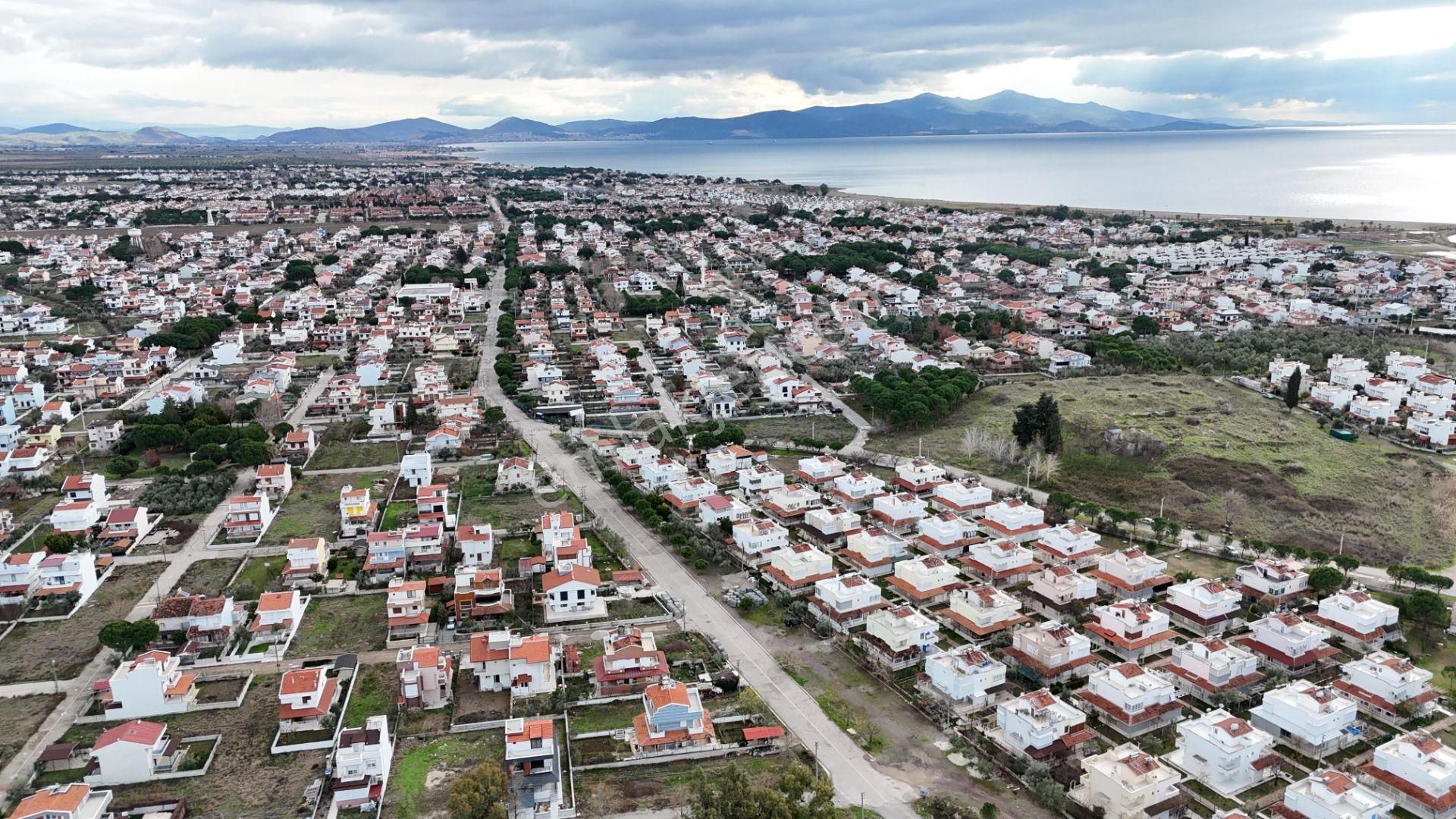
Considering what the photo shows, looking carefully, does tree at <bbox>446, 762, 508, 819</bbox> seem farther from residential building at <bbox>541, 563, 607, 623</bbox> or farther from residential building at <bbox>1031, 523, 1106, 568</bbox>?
residential building at <bbox>1031, 523, 1106, 568</bbox>

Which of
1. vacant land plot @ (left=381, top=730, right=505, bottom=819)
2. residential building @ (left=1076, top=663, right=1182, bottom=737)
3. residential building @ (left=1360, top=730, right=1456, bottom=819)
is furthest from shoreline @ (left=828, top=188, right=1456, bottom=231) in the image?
vacant land plot @ (left=381, top=730, right=505, bottom=819)

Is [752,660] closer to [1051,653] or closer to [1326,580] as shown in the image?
[1051,653]

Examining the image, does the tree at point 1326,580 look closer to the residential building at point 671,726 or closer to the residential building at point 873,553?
the residential building at point 873,553

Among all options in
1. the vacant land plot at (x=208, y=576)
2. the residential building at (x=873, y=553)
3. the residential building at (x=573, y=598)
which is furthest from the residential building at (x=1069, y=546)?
the vacant land plot at (x=208, y=576)

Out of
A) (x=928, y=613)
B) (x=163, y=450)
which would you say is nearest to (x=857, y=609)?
(x=928, y=613)

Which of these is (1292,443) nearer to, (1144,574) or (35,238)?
(1144,574)
